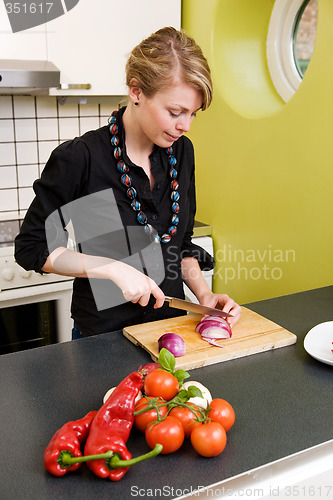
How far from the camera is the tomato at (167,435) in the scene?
0.83 m

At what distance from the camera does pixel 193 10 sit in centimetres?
254

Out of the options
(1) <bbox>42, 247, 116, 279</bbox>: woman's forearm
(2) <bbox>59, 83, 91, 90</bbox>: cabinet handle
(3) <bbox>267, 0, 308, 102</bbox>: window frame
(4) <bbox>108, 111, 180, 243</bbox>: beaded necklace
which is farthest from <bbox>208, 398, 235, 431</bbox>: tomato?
(3) <bbox>267, 0, 308, 102</bbox>: window frame

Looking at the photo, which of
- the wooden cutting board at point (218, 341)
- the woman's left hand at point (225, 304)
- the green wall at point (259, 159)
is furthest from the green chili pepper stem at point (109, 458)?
the green wall at point (259, 159)

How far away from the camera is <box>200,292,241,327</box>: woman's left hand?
1.38m

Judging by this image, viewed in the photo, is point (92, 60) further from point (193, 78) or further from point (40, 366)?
point (40, 366)

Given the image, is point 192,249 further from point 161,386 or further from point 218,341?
point 161,386

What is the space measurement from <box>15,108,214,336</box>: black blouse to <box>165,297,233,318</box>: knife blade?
0.20m

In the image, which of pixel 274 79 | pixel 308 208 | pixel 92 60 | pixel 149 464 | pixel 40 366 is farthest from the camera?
pixel 274 79

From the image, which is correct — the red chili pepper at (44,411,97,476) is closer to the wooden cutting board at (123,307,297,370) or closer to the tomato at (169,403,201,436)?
the tomato at (169,403,201,436)

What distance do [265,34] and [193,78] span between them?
144cm

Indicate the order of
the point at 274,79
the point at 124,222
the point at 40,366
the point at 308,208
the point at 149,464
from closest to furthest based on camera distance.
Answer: the point at 149,464 → the point at 40,366 → the point at 124,222 → the point at 308,208 → the point at 274,79

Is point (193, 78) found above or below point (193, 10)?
below

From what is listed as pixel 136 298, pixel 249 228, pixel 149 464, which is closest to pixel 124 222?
pixel 136 298

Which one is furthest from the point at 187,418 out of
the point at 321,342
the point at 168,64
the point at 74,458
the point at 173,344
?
the point at 168,64
